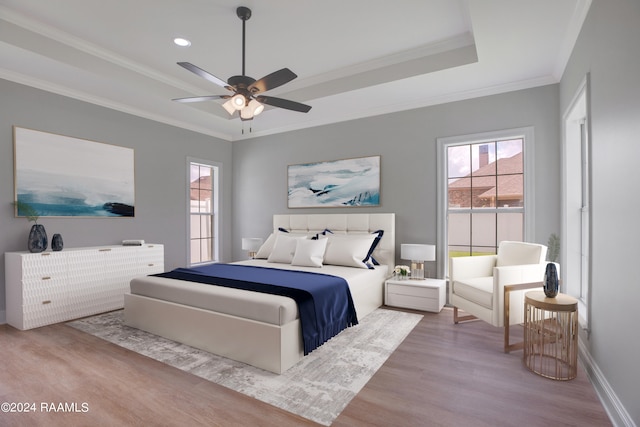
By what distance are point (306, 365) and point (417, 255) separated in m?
2.10

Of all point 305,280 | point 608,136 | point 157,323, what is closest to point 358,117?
point 305,280

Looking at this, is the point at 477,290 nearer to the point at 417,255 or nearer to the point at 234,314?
the point at 417,255

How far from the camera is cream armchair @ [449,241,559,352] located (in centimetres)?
285

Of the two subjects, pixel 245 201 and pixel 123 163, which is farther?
pixel 245 201

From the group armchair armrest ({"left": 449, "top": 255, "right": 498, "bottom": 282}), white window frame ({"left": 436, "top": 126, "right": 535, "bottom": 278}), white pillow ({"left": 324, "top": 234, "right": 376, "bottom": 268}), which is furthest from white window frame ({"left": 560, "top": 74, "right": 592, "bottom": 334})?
white pillow ({"left": 324, "top": 234, "right": 376, "bottom": 268})

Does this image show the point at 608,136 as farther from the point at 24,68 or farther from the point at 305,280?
the point at 24,68

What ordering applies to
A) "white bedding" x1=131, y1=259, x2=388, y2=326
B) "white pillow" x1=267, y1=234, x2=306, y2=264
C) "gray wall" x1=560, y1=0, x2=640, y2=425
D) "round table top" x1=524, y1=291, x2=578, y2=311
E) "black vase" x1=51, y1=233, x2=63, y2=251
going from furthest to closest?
"white pillow" x1=267, y1=234, x2=306, y2=264, "black vase" x1=51, y1=233, x2=63, y2=251, "white bedding" x1=131, y1=259, x2=388, y2=326, "round table top" x1=524, y1=291, x2=578, y2=311, "gray wall" x1=560, y1=0, x2=640, y2=425

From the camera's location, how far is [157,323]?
3143mm

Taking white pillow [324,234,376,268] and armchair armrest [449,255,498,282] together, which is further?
white pillow [324,234,376,268]

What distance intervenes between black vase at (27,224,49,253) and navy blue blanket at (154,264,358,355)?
4.63 ft

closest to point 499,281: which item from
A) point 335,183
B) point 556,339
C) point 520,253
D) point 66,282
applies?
point 556,339

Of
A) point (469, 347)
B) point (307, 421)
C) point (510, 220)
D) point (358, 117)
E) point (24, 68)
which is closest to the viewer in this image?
point (307, 421)

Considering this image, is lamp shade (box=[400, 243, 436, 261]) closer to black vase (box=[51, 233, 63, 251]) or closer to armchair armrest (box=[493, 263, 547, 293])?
armchair armrest (box=[493, 263, 547, 293])

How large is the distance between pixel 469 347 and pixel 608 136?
197 centimetres
